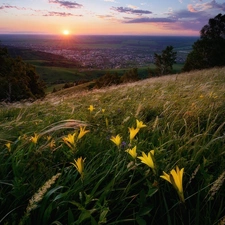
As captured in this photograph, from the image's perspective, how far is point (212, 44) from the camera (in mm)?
32719

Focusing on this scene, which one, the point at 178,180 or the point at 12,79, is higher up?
the point at 178,180

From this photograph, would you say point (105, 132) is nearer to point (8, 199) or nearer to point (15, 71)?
point (8, 199)

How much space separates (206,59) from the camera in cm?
3372

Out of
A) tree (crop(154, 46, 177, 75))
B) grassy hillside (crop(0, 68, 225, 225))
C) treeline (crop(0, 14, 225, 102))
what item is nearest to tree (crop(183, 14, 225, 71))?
treeline (crop(0, 14, 225, 102))

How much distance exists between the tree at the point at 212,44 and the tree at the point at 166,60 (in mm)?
15045

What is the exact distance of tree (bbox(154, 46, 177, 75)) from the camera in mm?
49031

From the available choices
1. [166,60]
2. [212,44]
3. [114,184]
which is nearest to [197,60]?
[212,44]

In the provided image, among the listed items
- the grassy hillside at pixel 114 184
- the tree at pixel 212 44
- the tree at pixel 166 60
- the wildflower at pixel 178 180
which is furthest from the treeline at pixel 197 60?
the wildflower at pixel 178 180

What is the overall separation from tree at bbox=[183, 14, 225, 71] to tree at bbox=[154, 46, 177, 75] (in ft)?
49.4

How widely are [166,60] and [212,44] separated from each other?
56.4ft

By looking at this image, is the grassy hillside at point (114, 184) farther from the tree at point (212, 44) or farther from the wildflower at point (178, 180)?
the tree at point (212, 44)

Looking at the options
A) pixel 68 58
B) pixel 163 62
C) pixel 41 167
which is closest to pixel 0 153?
pixel 41 167

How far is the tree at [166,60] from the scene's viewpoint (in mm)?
49031

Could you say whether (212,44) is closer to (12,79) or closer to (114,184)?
(12,79)
